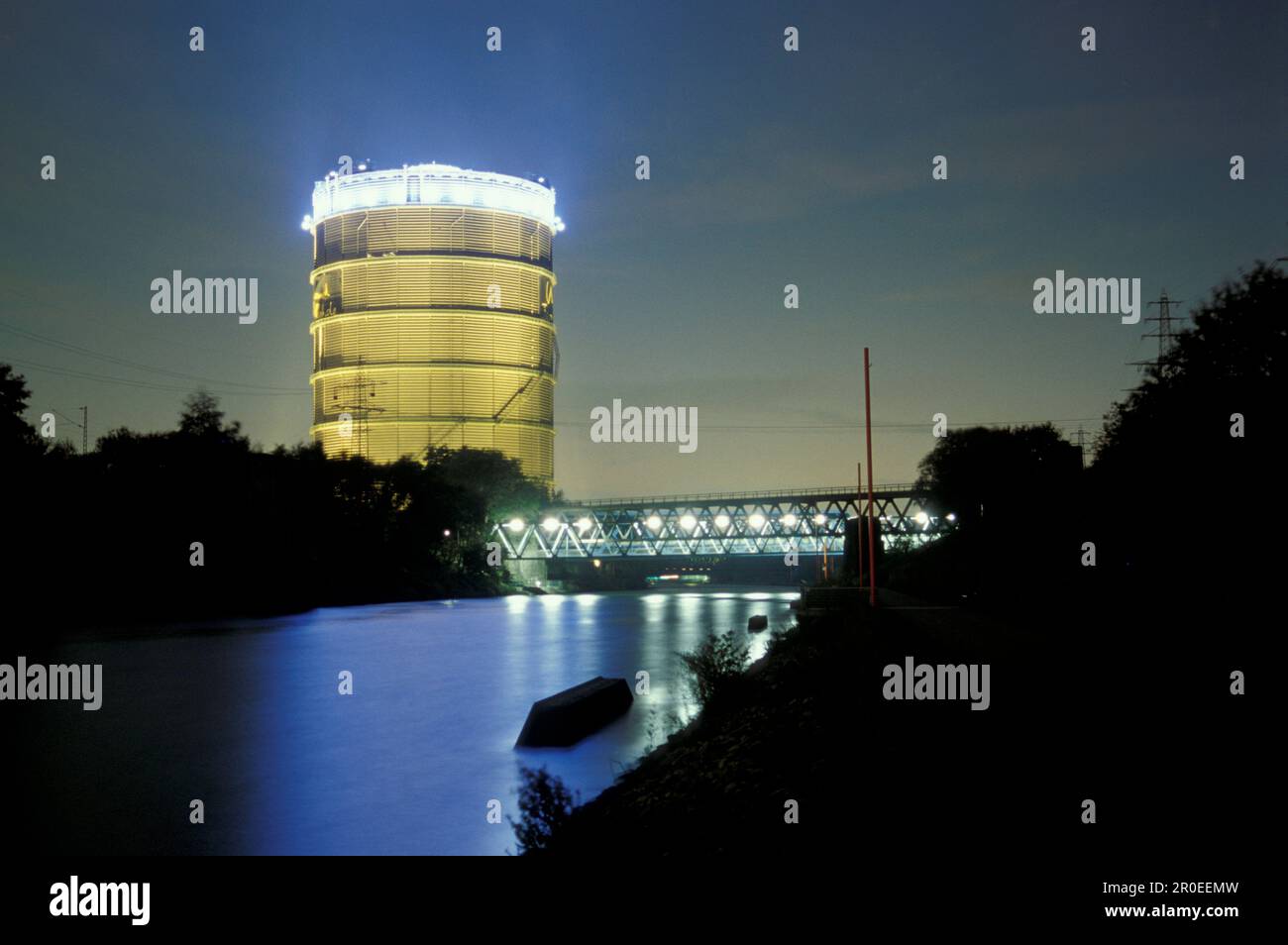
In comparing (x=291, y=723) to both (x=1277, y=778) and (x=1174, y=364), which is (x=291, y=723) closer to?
(x=1277, y=778)

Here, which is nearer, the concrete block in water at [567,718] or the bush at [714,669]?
the bush at [714,669]

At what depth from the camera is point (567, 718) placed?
18.4m

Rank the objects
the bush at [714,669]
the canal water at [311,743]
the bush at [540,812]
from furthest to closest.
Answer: the bush at [714,669] < the canal water at [311,743] < the bush at [540,812]

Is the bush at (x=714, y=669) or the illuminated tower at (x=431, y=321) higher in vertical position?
the illuminated tower at (x=431, y=321)

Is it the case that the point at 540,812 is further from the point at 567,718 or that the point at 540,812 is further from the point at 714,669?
the point at 567,718

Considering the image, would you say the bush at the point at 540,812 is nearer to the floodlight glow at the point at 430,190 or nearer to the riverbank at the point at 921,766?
the riverbank at the point at 921,766

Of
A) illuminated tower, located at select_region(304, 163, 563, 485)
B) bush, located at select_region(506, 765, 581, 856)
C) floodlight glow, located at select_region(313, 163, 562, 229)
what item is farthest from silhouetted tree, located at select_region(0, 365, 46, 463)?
floodlight glow, located at select_region(313, 163, 562, 229)

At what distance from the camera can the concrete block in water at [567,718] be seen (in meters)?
18.3

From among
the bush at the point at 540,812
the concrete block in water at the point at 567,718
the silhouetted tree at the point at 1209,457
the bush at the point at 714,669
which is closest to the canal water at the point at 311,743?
the concrete block in water at the point at 567,718

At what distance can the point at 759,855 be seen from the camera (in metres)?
7.29

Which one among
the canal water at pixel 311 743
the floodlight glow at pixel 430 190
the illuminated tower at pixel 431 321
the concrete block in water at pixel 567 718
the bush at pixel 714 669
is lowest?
the canal water at pixel 311 743

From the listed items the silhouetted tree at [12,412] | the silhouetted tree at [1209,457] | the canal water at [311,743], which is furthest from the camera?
the silhouetted tree at [12,412]

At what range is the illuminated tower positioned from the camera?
364 feet

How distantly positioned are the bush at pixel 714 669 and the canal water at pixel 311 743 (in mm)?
902
